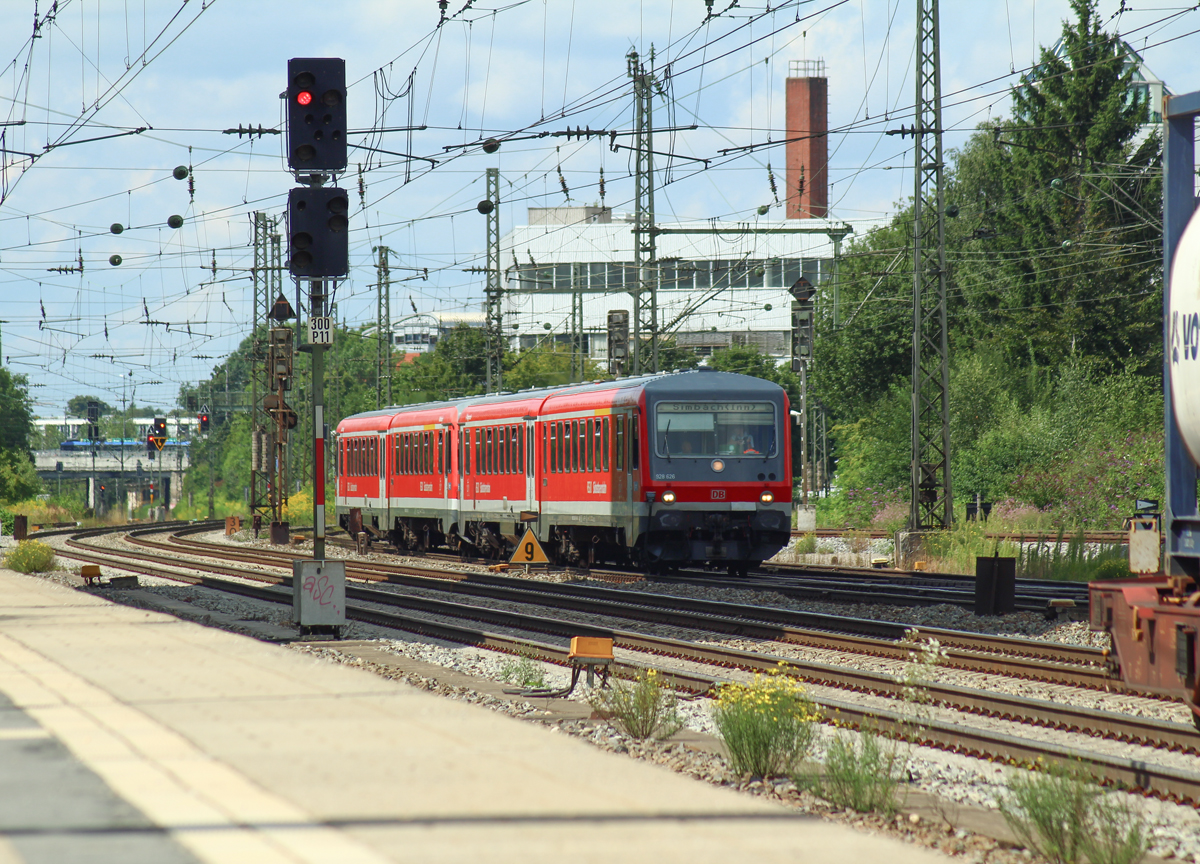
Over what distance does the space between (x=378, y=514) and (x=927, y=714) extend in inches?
1103

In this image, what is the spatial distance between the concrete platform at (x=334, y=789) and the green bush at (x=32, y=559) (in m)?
20.7

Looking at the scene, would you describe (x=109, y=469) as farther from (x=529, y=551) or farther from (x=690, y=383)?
(x=690, y=383)

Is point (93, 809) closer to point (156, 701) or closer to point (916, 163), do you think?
point (156, 701)

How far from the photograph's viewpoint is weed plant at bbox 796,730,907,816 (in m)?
7.75

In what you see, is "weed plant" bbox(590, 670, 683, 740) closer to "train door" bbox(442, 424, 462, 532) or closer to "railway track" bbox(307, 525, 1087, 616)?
"railway track" bbox(307, 525, 1087, 616)

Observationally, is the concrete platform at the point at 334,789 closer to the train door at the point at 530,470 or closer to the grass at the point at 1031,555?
the grass at the point at 1031,555

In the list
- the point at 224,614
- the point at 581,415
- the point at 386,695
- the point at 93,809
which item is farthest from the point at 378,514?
the point at 93,809

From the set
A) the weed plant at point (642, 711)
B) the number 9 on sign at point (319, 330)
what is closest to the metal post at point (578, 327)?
the number 9 on sign at point (319, 330)

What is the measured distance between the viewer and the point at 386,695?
9711 mm

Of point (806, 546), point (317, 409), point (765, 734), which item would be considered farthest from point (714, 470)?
point (765, 734)

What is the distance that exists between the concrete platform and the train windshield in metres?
13.7

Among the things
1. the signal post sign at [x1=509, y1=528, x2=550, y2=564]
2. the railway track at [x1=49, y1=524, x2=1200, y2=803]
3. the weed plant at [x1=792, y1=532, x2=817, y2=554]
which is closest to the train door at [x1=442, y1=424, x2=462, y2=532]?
the railway track at [x1=49, y1=524, x2=1200, y2=803]

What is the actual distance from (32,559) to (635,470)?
13.7 meters

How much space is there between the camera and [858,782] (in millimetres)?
7793
